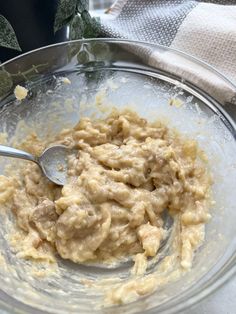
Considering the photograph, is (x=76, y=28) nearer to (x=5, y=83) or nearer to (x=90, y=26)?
(x=90, y=26)

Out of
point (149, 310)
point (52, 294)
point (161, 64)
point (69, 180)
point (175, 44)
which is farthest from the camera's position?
point (175, 44)

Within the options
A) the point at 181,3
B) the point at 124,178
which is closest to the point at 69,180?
the point at 124,178

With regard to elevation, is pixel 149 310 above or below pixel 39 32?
below

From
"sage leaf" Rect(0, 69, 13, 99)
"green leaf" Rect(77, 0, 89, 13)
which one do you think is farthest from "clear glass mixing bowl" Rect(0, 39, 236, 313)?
"green leaf" Rect(77, 0, 89, 13)

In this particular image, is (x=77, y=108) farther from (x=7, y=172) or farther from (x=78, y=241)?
(x=78, y=241)

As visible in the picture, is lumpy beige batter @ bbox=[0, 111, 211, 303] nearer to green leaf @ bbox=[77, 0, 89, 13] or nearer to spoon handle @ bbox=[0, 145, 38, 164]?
spoon handle @ bbox=[0, 145, 38, 164]

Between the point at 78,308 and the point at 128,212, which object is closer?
the point at 78,308
